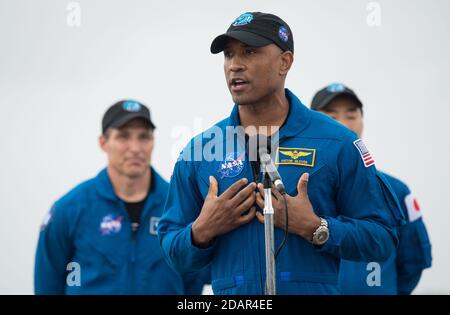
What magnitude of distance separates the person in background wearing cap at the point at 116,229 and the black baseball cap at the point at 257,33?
286 centimetres

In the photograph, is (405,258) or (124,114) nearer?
(405,258)

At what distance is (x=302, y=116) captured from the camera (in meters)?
4.50

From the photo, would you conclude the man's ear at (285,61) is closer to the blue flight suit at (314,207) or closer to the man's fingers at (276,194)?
the blue flight suit at (314,207)

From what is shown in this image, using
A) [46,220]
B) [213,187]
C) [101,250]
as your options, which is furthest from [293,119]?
[46,220]

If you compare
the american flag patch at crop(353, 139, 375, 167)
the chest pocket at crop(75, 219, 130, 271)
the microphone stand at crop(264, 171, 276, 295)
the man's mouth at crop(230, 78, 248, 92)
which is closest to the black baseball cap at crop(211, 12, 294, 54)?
the man's mouth at crop(230, 78, 248, 92)

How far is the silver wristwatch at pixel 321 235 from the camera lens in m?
4.18

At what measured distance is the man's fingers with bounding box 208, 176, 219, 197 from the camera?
14.2 feet

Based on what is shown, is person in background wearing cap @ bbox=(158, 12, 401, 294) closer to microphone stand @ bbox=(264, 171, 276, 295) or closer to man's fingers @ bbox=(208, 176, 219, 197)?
man's fingers @ bbox=(208, 176, 219, 197)

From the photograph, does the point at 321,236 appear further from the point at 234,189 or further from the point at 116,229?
the point at 116,229

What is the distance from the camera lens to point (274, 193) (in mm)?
4172

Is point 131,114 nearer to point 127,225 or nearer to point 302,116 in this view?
point 127,225

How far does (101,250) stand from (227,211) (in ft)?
9.29

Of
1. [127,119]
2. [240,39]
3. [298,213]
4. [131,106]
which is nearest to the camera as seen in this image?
[298,213]
